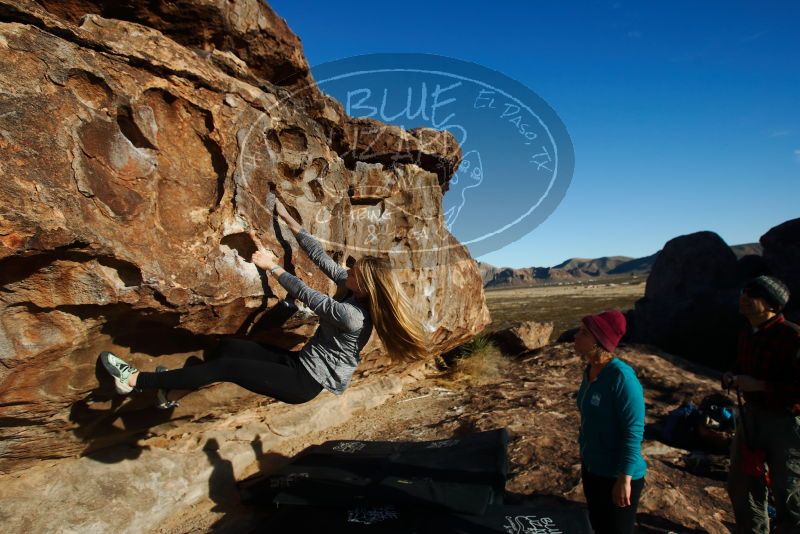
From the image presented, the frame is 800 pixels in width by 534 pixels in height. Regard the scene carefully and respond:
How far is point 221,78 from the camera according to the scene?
427 cm

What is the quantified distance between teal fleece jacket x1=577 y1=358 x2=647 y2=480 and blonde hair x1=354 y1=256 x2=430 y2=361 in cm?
138

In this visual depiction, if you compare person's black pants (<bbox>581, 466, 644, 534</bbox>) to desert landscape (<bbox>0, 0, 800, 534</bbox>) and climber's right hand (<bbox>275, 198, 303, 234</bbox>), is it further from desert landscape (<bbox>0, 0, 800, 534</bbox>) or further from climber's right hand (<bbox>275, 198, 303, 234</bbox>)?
climber's right hand (<bbox>275, 198, 303, 234</bbox>)

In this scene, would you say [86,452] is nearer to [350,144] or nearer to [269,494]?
[269,494]

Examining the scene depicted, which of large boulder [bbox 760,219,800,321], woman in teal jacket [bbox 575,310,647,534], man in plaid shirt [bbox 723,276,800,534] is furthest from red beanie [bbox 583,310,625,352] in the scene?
large boulder [bbox 760,219,800,321]

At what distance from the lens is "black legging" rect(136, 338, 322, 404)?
3.61m

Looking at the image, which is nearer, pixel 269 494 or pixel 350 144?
pixel 269 494

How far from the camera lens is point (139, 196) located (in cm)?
362

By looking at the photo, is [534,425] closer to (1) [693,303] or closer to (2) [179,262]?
(2) [179,262]

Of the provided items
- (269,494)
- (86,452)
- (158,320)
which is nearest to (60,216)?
(158,320)

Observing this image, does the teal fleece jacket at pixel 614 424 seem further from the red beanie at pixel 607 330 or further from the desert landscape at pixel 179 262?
the desert landscape at pixel 179 262

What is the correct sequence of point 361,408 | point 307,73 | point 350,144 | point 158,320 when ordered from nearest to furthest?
1. point 158,320
2. point 307,73
3. point 350,144
4. point 361,408

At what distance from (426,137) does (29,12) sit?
5.34m

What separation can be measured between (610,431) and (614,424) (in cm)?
5

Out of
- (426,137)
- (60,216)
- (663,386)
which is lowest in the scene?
(663,386)
